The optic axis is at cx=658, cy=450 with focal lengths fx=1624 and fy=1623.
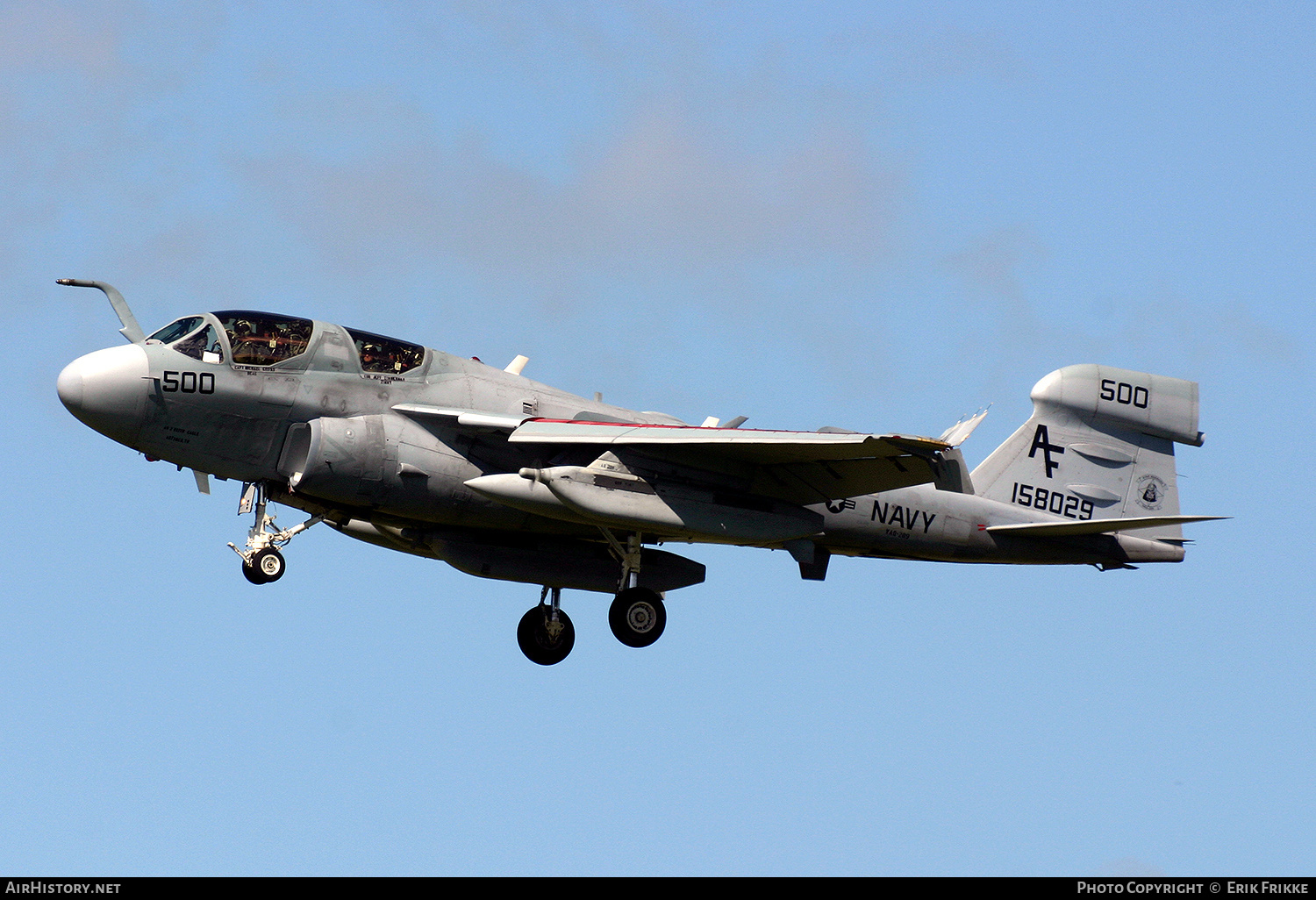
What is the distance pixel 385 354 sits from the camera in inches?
882

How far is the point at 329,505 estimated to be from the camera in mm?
22078

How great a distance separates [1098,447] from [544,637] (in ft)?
30.4

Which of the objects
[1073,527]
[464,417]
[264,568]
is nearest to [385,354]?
[464,417]

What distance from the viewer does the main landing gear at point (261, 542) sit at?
21.7 metres

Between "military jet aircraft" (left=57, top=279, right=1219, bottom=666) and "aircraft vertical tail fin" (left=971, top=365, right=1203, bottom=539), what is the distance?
1.00 m

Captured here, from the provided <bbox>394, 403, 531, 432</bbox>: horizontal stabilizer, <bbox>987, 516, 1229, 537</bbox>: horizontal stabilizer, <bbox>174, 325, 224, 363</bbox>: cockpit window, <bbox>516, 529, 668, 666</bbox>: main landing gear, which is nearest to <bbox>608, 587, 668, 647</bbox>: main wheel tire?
<bbox>516, 529, 668, 666</bbox>: main landing gear

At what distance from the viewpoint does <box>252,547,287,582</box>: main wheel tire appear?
21.7 metres

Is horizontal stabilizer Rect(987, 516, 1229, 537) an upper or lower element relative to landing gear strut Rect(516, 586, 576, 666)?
upper

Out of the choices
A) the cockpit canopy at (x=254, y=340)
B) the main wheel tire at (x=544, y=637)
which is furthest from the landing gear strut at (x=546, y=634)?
the cockpit canopy at (x=254, y=340)

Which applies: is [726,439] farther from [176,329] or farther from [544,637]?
[176,329]

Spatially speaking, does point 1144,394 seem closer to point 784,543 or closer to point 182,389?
point 784,543

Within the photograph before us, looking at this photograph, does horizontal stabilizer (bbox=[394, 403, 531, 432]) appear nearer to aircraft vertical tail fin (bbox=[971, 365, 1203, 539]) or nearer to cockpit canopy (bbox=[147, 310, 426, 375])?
cockpit canopy (bbox=[147, 310, 426, 375])

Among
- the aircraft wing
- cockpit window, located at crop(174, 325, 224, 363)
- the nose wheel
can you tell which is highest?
cockpit window, located at crop(174, 325, 224, 363)

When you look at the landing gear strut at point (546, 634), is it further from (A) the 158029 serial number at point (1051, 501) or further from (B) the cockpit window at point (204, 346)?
(A) the 158029 serial number at point (1051, 501)
